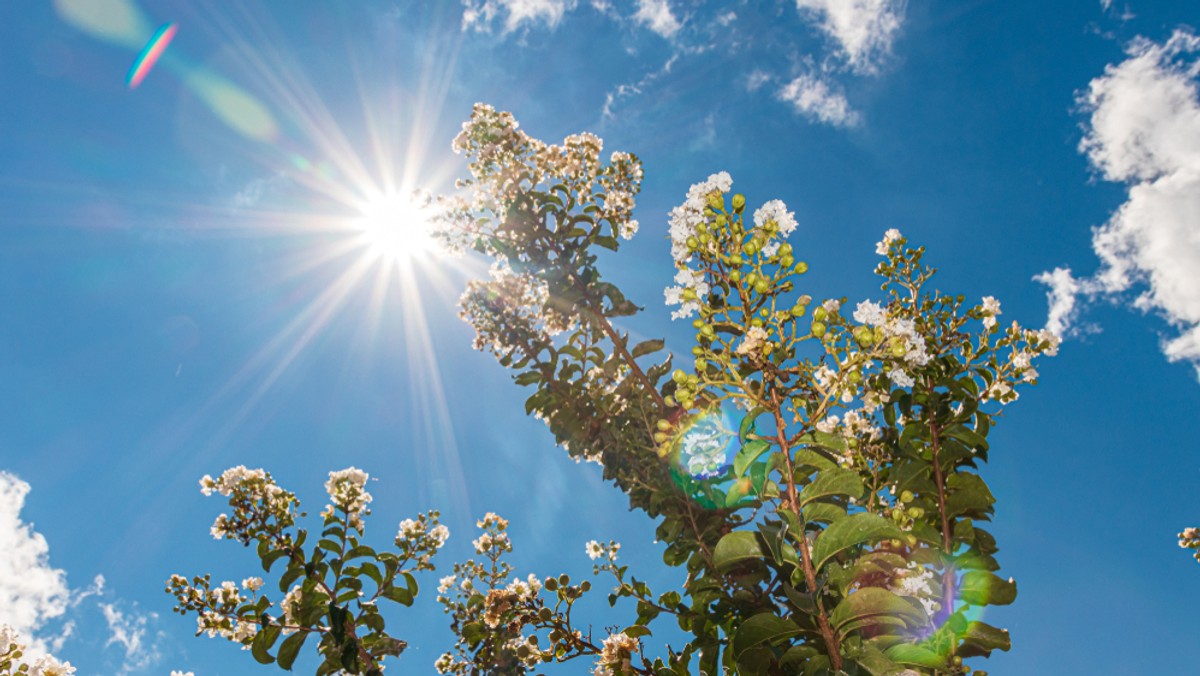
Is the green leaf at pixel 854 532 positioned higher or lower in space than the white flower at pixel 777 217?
lower

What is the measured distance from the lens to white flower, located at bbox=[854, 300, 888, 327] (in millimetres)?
2232

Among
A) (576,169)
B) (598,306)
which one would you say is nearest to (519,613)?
(598,306)

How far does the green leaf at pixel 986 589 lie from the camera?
9.16 feet

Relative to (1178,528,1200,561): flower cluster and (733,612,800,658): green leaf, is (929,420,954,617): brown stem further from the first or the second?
(1178,528,1200,561): flower cluster

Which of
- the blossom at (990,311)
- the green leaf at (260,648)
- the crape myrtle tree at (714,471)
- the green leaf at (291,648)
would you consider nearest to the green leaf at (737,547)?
the crape myrtle tree at (714,471)

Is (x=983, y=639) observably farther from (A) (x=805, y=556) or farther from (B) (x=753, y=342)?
(B) (x=753, y=342)

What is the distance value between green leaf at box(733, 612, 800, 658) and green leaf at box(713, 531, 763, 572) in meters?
0.22

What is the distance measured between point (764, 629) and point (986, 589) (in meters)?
1.27

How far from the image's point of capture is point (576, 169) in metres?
4.98

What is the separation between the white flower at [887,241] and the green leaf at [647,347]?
5.02ft

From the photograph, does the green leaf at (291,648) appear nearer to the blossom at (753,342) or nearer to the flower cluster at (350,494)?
the flower cluster at (350,494)

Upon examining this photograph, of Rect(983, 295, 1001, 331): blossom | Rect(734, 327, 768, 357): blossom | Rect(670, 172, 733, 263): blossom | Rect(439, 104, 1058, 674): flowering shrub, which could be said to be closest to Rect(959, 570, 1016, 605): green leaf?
Rect(439, 104, 1058, 674): flowering shrub

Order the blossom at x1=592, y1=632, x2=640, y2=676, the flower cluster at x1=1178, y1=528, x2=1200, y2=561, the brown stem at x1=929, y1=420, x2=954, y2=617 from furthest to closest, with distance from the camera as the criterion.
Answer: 1. the flower cluster at x1=1178, y1=528, x2=1200, y2=561
2. the blossom at x1=592, y1=632, x2=640, y2=676
3. the brown stem at x1=929, y1=420, x2=954, y2=617

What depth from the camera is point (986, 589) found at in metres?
2.81
